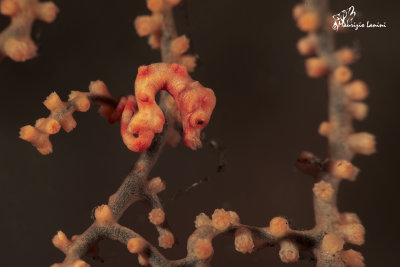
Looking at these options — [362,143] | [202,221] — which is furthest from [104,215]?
[362,143]

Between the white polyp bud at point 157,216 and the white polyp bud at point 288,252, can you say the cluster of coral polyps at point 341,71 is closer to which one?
the white polyp bud at point 288,252

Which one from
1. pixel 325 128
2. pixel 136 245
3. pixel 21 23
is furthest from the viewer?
pixel 325 128

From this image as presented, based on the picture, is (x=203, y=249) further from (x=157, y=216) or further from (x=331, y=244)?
(x=331, y=244)

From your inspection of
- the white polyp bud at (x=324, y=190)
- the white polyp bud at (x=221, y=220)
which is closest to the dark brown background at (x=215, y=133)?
the white polyp bud at (x=324, y=190)

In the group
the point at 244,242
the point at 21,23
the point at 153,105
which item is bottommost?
the point at 244,242

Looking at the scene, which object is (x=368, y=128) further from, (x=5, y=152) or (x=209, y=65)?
(x=5, y=152)

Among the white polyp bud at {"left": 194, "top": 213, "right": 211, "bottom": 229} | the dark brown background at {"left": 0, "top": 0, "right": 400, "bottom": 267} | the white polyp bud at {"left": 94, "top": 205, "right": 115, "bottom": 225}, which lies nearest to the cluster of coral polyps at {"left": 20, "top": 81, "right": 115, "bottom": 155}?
the dark brown background at {"left": 0, "top": 0, "right": 400, "bottom": 267}

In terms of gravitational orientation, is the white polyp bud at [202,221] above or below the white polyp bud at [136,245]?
above

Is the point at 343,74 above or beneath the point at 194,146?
above

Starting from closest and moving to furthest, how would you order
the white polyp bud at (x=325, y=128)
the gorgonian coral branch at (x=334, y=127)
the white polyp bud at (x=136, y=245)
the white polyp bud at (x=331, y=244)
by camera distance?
the white polyp bud at (x=136, y=245) < the white polyp bud at (x=331, y=244) < the gorgonian coral branch at (x=334, y=127) < the white polyp bud at (x=325, y=128)
